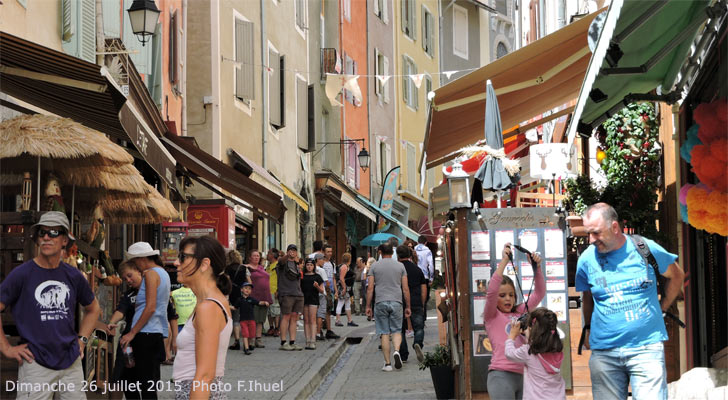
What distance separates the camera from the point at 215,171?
Answer: 17.2m

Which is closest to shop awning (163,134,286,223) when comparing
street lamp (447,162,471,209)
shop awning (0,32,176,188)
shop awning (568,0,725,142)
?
shop awning (0,32,176,188)

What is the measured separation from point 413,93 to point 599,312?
41.0 metres

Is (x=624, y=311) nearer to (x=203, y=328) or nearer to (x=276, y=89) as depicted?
(x=203, y=328)

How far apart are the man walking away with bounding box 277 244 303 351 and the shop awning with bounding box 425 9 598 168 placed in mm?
3990

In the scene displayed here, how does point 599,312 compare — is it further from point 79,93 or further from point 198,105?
point 198,105

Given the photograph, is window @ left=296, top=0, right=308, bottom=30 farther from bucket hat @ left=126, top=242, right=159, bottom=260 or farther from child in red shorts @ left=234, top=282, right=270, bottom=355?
bucket hat @ left=126, top=242, right=159, bottom=260

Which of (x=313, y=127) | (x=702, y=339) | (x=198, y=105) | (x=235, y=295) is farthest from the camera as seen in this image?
(x=313, y=127)

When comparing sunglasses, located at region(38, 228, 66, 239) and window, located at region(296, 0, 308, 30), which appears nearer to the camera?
sunglasses, located at region(38, 228, 66, 239)

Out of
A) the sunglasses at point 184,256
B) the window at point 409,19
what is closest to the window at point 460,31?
the window at point 409,19

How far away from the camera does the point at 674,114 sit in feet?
34.7

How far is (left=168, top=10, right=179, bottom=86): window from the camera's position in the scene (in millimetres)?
19750

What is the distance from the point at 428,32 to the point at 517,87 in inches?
1500

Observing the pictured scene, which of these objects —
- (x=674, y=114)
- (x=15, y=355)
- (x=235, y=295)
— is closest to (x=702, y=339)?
(x=674, y=114)

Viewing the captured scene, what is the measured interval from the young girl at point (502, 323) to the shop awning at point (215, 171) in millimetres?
9163
